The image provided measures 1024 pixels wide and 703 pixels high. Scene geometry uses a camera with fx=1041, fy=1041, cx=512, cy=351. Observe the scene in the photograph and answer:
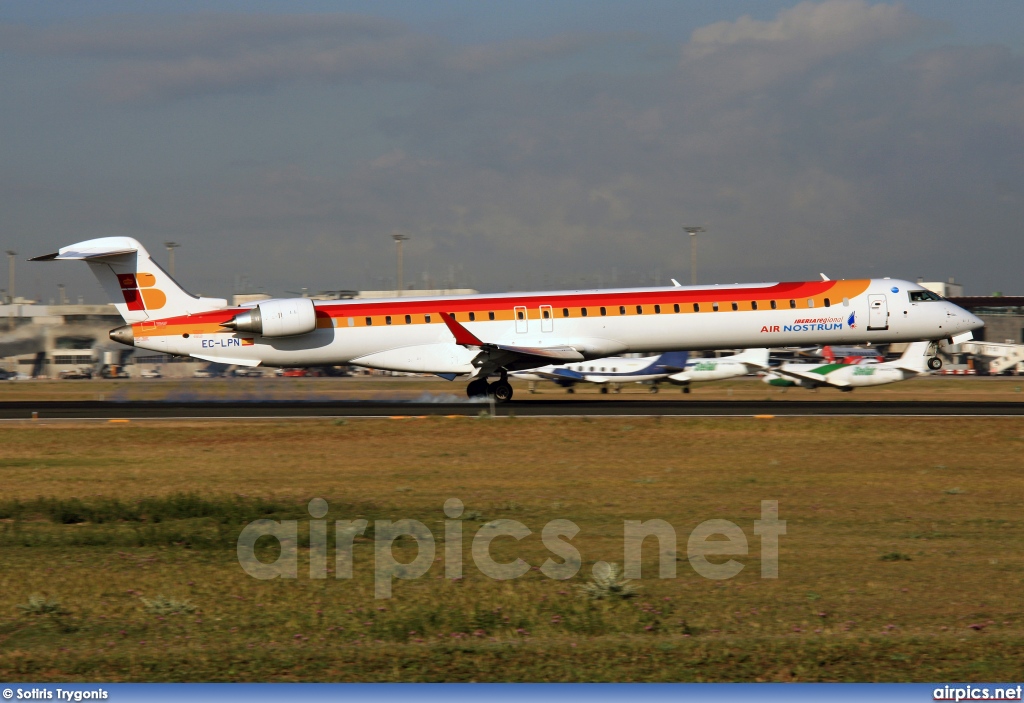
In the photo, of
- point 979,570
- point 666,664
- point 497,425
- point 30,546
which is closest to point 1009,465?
point 979,570

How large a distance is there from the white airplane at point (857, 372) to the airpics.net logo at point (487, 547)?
92.2 feet

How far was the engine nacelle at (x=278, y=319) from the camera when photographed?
34.4 m

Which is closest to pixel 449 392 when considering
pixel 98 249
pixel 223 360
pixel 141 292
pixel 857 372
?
pixel 223 360

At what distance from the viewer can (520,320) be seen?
116ft

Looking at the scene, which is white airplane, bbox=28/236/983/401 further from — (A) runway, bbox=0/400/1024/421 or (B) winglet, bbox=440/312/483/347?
(A) runway, bbox=0/400/1024/421

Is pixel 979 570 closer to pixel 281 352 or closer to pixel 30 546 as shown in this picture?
pixel 30 546

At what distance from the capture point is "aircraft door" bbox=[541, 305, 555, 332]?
35312 millimetres

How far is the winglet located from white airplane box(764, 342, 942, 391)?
1694 centimetres

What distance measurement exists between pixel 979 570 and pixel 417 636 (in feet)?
20.9

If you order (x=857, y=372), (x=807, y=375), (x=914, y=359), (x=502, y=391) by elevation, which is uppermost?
(x=914, y=359)

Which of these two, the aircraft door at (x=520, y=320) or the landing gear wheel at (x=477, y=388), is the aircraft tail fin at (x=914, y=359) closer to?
the aircraft door at (x=520, y=320)

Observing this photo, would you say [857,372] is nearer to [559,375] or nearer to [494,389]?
[559,375]

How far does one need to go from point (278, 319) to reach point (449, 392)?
11.1 meters

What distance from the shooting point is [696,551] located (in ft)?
40.2
